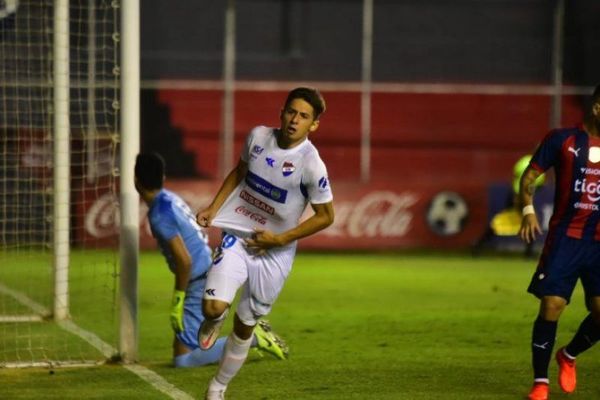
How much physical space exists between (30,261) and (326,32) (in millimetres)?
12522

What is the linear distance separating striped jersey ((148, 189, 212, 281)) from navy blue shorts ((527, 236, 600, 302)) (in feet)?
8.68

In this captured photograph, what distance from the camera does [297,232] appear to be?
7469mm

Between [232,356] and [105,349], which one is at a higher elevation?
[232,356]

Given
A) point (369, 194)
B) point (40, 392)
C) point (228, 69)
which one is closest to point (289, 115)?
point (40, 392)

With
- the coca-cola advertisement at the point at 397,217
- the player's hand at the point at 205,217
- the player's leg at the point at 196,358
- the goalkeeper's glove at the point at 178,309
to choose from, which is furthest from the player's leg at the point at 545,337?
the coca-cola advertisement at the point at 397,217

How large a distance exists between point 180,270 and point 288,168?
2.05 metres

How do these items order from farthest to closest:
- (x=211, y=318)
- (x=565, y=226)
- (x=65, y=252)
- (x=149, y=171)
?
(x=65, y=252) → (x=149, y=171) → (x=565, y=226) → (x=211, y=318)

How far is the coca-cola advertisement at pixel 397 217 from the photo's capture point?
849 inches

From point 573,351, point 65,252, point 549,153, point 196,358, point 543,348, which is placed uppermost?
point 549,153

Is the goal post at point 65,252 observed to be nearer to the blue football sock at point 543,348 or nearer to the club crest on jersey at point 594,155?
the blue football sock at point 543,348

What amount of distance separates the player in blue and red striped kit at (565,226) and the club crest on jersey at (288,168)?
4.94 ft

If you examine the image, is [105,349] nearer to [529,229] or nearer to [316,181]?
[316,181]

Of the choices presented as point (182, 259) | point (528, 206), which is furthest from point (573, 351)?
point (182, 259)

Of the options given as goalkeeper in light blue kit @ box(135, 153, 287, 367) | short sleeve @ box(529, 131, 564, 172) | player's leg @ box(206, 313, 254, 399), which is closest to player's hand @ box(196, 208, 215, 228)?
player's leg @ box(206, 313, 254, 399)
